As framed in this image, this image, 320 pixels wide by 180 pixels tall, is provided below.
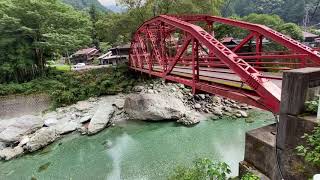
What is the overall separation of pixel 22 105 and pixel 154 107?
930cm

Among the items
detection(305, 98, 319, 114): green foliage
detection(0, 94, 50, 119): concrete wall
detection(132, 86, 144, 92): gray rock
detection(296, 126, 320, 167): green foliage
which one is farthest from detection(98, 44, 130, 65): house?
detection(296, 126, 320, 167): green foliage

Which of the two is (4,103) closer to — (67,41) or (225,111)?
(67,41)

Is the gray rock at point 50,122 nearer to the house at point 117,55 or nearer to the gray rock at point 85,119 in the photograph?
the gray rock at point 85,119

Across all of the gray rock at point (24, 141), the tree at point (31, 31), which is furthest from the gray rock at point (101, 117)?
the tree at point (31, 31)

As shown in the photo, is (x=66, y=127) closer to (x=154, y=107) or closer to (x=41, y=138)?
(x=41, y=138)

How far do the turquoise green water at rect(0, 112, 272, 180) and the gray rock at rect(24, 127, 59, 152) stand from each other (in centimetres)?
37

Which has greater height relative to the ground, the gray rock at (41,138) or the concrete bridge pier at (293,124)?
the concrete bridge pier at (293,124)

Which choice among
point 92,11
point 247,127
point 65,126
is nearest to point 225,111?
point 247,127

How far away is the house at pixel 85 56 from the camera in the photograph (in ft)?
121

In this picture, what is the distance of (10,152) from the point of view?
10477 millimetres

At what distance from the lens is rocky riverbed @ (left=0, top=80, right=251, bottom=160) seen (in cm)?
1141

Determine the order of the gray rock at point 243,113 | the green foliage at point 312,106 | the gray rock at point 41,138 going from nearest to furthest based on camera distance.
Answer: the green foliage at point 312,106 < the gray rock at point 41,138 < the gray rock at point 243,113

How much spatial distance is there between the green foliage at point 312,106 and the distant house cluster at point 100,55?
26.1m

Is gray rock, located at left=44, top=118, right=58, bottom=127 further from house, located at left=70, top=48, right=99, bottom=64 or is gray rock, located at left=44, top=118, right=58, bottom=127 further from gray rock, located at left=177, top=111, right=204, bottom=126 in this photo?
house, located at left=70, top=48, right=99, bottom=64
